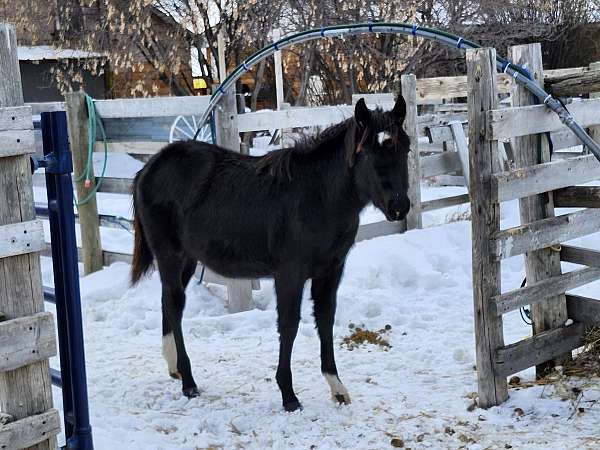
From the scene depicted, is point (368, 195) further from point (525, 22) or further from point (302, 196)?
point (525, 22)

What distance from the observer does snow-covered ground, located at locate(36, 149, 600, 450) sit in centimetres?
398

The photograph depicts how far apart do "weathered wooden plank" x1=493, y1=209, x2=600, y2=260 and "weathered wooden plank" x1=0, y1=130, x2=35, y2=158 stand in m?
2.41

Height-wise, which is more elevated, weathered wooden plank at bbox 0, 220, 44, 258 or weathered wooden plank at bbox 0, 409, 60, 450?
weathered wooden plank at bbox 0, 220, 44, 258

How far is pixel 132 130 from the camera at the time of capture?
7.35 metres

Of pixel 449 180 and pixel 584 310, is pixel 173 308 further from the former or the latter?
pixel 449 180

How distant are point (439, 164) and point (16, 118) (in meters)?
6.31

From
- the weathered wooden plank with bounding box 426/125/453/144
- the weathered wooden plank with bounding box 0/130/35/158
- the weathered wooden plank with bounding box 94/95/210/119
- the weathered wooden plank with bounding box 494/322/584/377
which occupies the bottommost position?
the weathered wooden plank with bounding box 494/322/584/377

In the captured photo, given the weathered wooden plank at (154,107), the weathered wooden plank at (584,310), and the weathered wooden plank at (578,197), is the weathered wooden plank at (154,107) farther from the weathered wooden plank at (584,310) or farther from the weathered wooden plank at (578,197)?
the weathered wooden plank at (584,310)

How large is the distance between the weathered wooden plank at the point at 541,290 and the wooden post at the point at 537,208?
0.10m

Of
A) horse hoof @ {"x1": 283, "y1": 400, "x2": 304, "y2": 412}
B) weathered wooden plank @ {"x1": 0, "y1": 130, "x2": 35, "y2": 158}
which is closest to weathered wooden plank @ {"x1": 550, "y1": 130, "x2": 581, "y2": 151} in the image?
horse hoof @ {"x1": 283, "y1": 400, "x2": 304, "y2": 412}

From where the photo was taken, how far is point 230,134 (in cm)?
638

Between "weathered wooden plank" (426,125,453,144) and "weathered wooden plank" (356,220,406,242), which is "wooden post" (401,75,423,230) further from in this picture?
"weathered wooden plank" (426,125,453,144)

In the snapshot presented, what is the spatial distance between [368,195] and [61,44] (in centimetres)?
1402

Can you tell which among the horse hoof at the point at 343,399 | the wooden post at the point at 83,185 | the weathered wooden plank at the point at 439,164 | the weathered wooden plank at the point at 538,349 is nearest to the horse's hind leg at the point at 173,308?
the horse hoof at the point at 343,399
